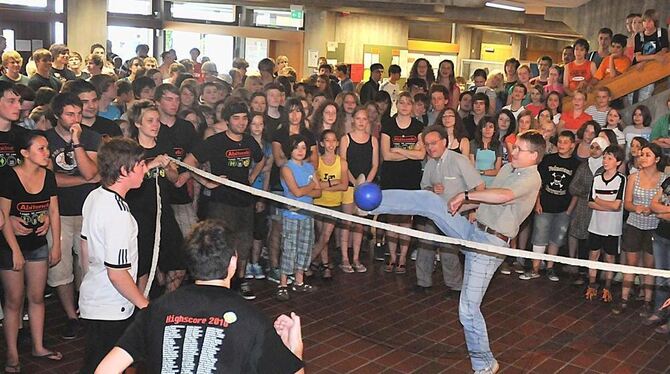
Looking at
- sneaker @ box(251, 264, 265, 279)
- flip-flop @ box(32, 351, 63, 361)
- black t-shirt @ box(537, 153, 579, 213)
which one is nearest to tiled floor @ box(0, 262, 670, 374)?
flip-flop @ box(32, 351, 63, 361)

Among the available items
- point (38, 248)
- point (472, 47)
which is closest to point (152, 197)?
point (38, 248)

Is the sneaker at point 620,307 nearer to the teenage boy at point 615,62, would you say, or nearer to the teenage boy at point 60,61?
the teenage boy at point 615,62

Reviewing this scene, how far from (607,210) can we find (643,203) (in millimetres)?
448

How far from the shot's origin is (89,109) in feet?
18.9

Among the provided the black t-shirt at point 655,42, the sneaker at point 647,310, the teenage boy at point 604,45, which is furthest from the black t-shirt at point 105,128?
the teenage boy at point 604,45

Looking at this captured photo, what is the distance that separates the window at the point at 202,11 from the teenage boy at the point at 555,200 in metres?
14.3

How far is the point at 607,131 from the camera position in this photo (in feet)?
25.0

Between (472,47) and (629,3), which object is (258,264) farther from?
(472,47)

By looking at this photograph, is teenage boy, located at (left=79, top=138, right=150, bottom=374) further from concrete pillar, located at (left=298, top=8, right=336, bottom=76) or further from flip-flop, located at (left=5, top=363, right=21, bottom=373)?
concrete pillar, located at (left=298, top=8, right=336, bottom=76)

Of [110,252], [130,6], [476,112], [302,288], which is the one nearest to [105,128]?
[110,252]

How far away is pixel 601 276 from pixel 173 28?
15256 millimetres

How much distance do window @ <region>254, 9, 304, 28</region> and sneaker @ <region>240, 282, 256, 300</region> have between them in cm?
1287

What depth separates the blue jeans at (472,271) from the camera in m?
5.26

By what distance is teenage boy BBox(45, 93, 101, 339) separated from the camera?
212 inches
